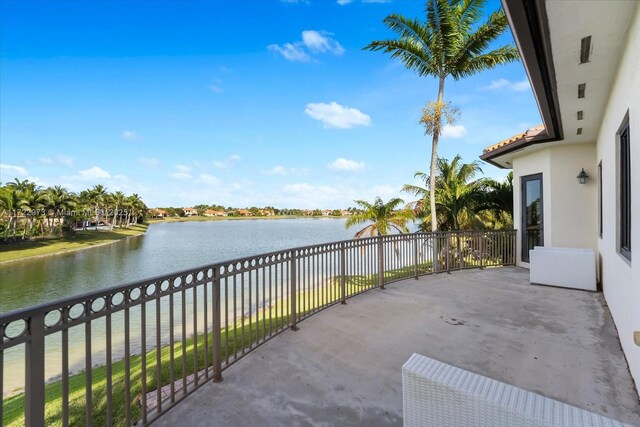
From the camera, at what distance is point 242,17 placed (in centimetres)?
1222

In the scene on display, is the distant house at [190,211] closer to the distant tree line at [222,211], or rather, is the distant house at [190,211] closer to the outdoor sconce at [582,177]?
the distant tree line at [222,211]

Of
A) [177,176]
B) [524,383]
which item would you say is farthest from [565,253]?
[177,176]

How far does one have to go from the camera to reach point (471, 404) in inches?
55.8

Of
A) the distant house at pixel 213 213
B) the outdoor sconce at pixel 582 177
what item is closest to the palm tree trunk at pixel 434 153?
the outdoor sconce at pixel 582 177

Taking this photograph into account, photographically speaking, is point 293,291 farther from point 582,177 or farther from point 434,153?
point 434,153

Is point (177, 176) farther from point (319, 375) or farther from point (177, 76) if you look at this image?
point (319, 375)

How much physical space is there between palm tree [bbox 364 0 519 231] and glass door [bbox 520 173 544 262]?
2263 millimetres

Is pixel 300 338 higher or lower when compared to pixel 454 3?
lower

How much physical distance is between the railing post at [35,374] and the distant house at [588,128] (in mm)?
3481

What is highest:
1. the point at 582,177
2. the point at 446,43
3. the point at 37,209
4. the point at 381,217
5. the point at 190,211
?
the point at 446,43

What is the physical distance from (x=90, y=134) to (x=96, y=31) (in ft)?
72.5

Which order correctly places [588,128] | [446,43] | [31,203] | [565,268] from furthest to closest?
[31,203], [446,43], [565,268], [588,128]

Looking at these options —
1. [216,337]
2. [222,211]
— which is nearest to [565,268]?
[216,337]

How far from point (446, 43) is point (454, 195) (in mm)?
4762
